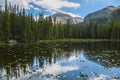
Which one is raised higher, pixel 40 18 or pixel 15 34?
pixel 40 18

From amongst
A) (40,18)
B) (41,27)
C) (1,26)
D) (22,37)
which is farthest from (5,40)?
(40,18)

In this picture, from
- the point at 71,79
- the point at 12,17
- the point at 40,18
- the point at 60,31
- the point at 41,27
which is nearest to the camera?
the point at 71,79

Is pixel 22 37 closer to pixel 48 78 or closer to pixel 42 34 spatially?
pixel 42 34

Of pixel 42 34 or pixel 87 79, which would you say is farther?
pixel 42 34

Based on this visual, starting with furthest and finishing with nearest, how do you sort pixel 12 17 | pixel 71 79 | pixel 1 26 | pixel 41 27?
1. pixel 41 27
2. pixel 12 17
3. pixel 1 26
4. pixel 71 79

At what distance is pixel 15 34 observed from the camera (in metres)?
106

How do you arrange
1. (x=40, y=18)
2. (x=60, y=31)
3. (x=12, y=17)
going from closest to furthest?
(x=12, y=17)
(x=40, y=18)
(x=60, y=31)

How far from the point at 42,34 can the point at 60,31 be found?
108ft

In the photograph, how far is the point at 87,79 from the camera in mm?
22719

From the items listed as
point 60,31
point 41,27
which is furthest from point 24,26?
point 60,31

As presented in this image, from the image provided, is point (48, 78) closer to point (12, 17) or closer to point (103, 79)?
point (103, 79)

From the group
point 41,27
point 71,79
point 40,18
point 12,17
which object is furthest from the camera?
point 40,18

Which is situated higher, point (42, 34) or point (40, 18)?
point (40, 18)

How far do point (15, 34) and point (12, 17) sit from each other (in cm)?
854
